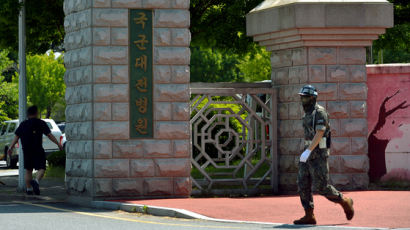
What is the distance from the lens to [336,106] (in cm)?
1628

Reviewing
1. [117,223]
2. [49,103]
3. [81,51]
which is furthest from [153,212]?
[49,103]

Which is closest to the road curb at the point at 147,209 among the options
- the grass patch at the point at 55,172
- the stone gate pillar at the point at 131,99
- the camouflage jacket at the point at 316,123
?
the stone gate pillar at the point at 131,99

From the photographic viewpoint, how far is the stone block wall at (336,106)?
1623 cm

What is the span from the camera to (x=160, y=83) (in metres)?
15.4

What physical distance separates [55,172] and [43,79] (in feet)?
128

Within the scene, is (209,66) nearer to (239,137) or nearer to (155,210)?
(239,137)

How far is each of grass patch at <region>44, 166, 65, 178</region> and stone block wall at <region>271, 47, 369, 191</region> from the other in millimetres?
9437

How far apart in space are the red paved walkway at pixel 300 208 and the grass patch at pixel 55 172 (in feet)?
33.1

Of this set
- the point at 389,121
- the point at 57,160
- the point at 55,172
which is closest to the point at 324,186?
the point at 389,121

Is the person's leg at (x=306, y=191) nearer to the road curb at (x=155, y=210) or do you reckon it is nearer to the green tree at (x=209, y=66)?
the road curb at (x=155, y=210)

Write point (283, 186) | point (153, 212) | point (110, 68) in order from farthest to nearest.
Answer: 1. point (283, 186)
2. point (110, 68)
3. point (153, 212)

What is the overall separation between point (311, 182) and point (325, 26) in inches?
193

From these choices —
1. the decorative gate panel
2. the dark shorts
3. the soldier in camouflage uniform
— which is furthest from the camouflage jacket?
the dark shorts

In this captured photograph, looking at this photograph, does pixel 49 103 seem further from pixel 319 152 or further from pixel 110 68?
pixel 319 152
